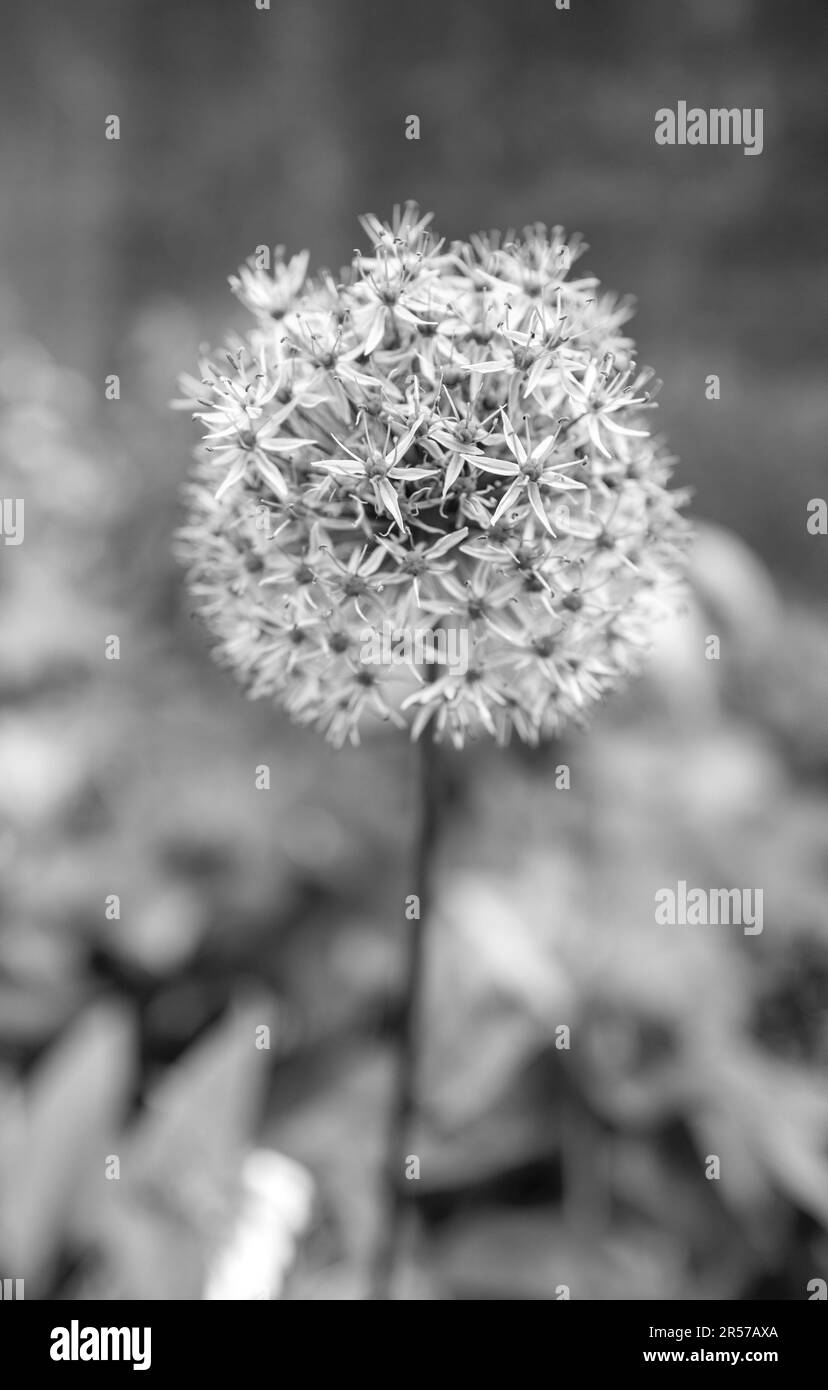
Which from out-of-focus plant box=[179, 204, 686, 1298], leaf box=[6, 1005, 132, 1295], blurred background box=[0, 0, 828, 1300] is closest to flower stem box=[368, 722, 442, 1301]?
out-of-focus plant box=[179, 204, 686, 1298]

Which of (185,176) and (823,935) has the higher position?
(185,176)

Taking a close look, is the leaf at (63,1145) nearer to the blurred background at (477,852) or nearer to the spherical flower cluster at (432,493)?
the blurred background at (477,852)

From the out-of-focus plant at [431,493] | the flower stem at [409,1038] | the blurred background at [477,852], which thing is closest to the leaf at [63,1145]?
the blurred background at [477,852]

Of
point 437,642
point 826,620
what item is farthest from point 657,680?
point 437,642

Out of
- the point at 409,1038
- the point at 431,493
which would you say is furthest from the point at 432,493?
the point at 409,1038

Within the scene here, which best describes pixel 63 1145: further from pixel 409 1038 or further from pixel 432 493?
pixel 432 493

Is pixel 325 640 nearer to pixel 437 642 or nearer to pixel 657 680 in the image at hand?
pixel 437 642

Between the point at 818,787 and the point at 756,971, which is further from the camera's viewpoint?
the point at 818,787

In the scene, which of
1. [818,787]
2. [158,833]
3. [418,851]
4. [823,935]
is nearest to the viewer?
[418,851]

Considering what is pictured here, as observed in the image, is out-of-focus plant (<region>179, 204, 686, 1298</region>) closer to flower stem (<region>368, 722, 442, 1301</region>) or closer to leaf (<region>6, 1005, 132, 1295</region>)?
flower stem (<region>368, 722, 442, 1301</region>)
